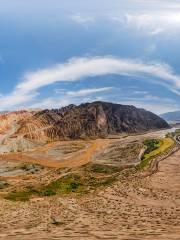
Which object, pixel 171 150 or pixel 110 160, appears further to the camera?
pixel 171 150

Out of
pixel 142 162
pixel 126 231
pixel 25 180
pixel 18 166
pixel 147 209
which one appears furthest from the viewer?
pixel 18 166

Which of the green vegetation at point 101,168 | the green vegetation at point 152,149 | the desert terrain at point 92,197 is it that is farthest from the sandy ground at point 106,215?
the green vegetation at point 152,149

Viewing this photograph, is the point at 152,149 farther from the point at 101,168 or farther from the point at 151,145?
the point at 101,168

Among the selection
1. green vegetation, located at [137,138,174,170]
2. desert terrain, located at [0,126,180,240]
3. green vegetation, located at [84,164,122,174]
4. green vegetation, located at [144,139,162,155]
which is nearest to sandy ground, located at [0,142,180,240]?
desert terrain, located at [0,126,180,240]

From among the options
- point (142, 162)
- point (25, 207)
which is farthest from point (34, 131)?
point (25, 207)

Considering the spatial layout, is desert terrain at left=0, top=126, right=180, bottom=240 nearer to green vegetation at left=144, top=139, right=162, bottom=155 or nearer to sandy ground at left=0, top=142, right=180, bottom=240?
sandy ground at left=0, top=142, right=180, bottom=240

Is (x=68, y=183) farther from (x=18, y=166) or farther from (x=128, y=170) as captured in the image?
(x=18, y=166)

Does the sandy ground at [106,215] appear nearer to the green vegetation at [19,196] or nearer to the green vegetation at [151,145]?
the green vegetation at [19,196]
